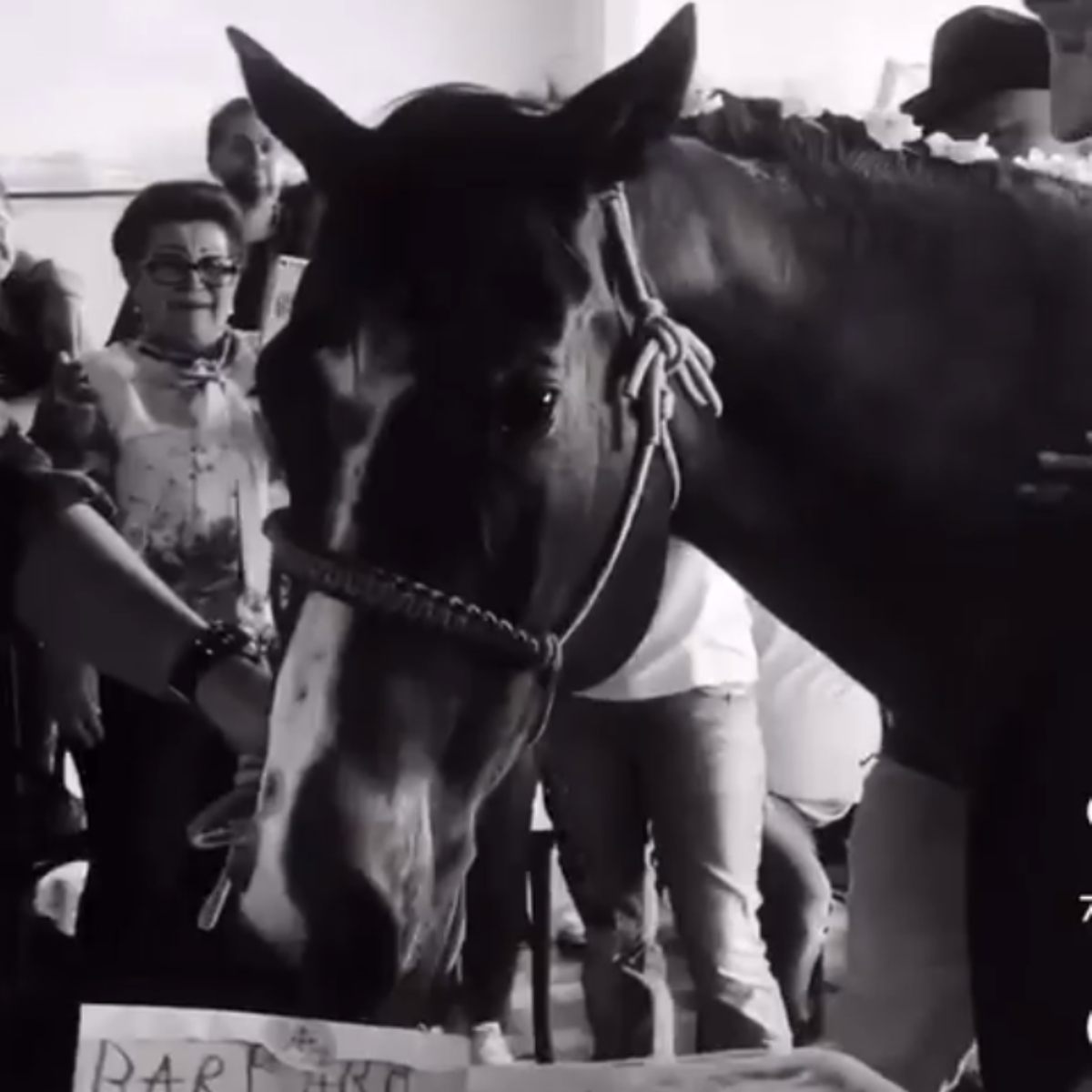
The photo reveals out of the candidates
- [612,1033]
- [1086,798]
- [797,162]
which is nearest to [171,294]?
[797,162]

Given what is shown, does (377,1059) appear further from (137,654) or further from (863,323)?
(863,323)

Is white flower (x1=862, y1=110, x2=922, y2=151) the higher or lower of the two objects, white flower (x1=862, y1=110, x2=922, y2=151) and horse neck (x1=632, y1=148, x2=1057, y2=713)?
the higher

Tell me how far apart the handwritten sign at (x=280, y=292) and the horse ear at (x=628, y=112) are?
16cm

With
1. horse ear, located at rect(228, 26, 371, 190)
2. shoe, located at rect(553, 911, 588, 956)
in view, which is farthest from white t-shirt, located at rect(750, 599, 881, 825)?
horse ear, located at rect(228, 26, 371, 190)

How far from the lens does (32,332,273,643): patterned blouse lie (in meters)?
0.90

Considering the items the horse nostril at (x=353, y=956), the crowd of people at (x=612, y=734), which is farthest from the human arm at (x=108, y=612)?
the horse nostril at (x=353, y=956)

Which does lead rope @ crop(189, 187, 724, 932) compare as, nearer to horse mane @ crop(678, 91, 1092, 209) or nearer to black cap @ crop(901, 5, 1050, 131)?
horse mane @ crop(678, 91, 1092, 209)

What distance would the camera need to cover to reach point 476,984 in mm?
904

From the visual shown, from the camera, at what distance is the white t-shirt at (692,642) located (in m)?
0.88

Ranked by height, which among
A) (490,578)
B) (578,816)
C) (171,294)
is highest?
(171,294)

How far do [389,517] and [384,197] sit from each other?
177mm

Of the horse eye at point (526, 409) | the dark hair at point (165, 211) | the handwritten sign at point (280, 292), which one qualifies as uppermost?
the dark hair at point (165, 211)

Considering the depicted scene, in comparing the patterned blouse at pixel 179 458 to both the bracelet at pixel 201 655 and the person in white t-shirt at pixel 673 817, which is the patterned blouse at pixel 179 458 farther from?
the person in white t-shirt at pixel 673 817

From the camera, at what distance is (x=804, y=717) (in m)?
0.89
